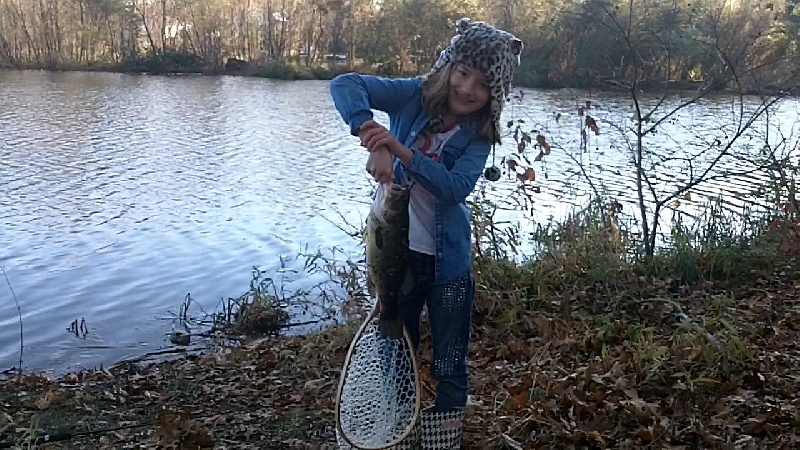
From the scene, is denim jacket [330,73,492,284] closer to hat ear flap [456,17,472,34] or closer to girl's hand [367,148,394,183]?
girl's hand [367,148,394,183]

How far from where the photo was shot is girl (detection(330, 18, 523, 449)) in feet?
10.2

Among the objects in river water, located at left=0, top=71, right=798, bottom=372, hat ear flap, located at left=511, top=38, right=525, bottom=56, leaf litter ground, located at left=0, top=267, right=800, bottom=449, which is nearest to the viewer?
hat ear flap, located at left=511, top=38, right=525, bottom=56

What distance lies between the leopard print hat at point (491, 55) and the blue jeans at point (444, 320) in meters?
0.65

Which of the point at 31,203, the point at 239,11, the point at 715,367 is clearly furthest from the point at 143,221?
the point at 239,11

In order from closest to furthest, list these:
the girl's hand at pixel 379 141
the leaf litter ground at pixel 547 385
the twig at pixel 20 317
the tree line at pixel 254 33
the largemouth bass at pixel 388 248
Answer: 1. the girl's hand at pixel 379 141
2. the largemouth bass at pixel 388 248
3. the leaf litter ground at pixel 547 385
4. the twig at pixel 20 317
5. the tree line at pixel 254 33

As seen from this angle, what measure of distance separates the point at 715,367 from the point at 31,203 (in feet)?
37.3

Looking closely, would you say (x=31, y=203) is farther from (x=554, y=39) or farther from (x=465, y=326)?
(x=465, y=326)

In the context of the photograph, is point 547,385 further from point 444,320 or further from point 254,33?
point 254,33

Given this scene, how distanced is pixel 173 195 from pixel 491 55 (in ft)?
38.2

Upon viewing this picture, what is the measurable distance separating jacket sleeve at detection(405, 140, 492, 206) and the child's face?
14cm

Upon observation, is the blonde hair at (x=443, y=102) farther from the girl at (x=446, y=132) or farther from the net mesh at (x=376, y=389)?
the net mesh at (x=376, y=389)

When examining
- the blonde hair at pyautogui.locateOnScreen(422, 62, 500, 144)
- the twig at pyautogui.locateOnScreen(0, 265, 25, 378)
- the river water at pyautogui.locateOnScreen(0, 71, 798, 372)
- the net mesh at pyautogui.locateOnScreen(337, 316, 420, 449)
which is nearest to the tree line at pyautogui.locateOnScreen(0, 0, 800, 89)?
the river water at pyautogui.locateOnScreen(0, 71, 798, 372)

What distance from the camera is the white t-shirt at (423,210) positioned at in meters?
3.23

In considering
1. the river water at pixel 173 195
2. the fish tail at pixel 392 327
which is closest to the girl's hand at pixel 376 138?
the fish tail at pixel 392 327
